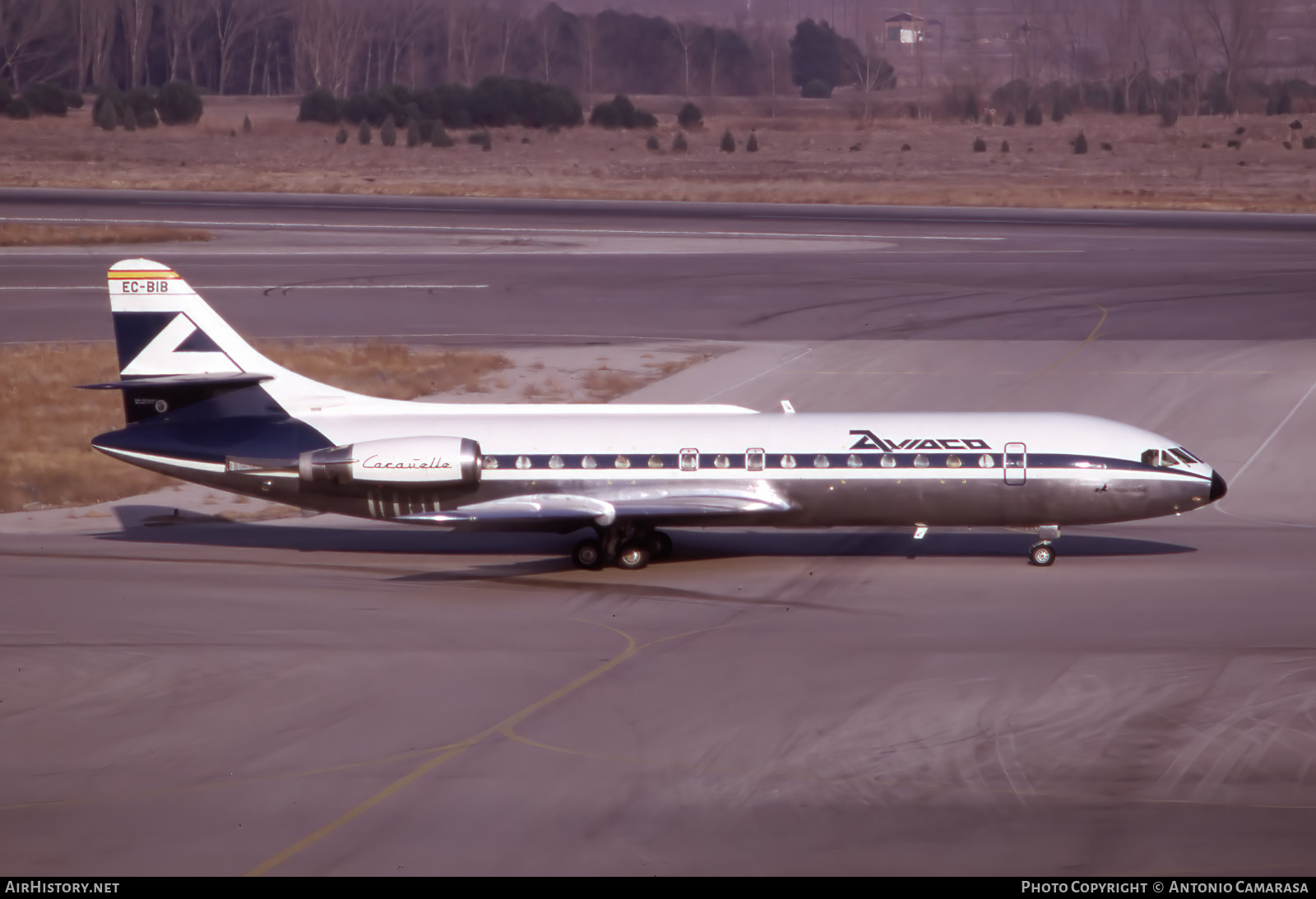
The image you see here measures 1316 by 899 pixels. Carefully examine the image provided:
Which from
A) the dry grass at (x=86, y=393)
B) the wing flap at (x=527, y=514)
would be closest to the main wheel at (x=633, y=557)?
the wing flap at (x=527, y=514)

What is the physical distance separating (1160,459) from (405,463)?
14.4 meters

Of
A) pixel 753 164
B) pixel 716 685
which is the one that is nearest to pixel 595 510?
pixel 716 685

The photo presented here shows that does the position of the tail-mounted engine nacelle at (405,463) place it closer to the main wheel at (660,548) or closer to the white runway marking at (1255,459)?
the main wheel at (660,548)

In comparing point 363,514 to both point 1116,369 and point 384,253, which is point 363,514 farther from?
point 384,253

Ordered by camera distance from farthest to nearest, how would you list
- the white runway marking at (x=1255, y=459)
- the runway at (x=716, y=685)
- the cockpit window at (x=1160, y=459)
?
the white runway marking at (x=1255, y=459) → the cockpit window at (x=1160, y=459) → the runway at (x=716, y=685)

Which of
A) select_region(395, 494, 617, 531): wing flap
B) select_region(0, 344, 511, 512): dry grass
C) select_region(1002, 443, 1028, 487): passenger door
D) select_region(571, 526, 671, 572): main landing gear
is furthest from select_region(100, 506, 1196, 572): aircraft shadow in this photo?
select_region(0, 344, 511, 512): dry grass

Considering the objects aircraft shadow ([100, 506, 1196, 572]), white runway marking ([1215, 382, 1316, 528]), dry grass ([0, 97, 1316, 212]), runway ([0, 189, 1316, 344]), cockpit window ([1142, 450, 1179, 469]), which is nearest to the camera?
cockpit window ([1142, 450, 1179, 469])

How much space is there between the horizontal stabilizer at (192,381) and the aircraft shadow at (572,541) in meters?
3.70

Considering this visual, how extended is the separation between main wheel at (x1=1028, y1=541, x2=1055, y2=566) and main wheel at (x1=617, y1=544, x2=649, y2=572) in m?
7.52

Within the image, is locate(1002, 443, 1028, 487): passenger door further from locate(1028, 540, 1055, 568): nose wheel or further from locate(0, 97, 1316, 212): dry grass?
locate(0, 97, 1316, 212): dry grass

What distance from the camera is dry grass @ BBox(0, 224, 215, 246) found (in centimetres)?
7194

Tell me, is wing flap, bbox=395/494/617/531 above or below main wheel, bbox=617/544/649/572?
above

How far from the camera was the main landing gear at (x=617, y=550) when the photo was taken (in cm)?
2895
